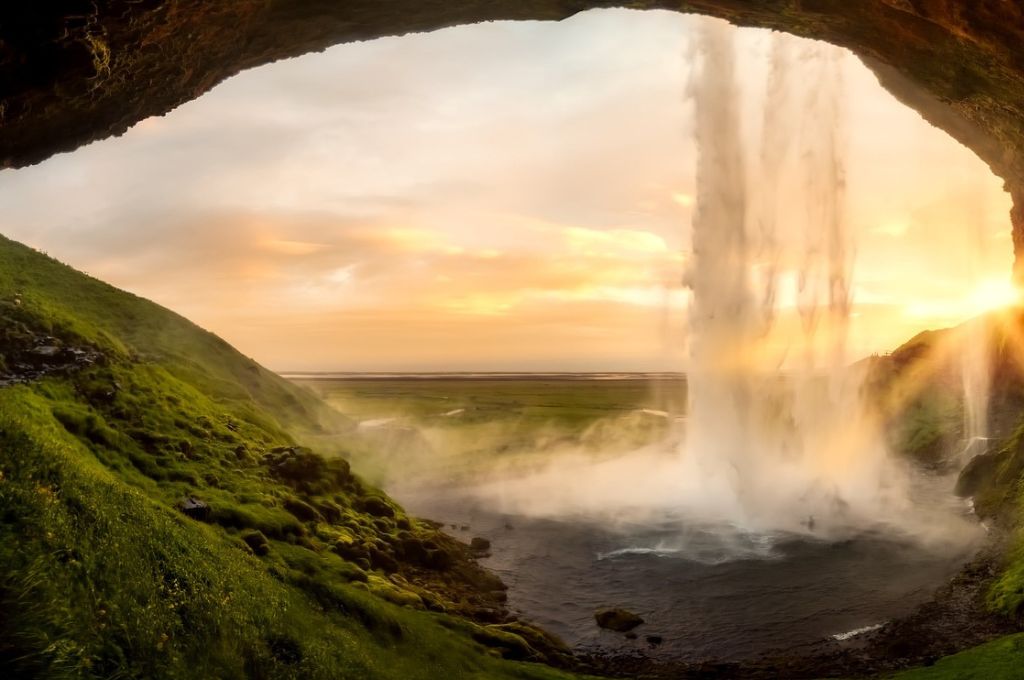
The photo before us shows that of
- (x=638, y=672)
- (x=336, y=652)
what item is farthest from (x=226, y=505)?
(x=638, y=672)

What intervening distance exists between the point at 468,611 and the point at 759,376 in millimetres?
48180

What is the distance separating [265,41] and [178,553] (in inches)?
832

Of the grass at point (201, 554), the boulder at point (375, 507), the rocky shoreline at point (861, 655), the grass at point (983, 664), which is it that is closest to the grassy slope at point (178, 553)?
the grass at point (201, 554)

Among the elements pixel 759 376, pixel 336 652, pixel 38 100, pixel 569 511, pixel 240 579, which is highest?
pixel 38 100

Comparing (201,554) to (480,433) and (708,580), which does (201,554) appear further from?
(480,433)

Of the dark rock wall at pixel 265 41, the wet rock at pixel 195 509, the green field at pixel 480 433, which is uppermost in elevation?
the dark rock wall at pixel 265 41

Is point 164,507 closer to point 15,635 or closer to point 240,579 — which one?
point 240,579

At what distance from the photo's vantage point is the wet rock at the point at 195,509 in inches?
1159

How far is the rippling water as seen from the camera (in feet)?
113

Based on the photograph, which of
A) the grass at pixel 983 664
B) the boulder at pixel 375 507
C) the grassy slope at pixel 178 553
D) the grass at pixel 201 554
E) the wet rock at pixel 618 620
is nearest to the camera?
the grassy slope at pixel 178 553

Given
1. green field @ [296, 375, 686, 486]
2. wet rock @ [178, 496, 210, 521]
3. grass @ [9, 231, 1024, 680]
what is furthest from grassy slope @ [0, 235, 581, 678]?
green field @ [296, 375, 686, 486]

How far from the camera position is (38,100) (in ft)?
70.3

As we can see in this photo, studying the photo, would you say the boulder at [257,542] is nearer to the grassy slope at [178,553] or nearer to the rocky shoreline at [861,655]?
the grassy slope at [178,553]

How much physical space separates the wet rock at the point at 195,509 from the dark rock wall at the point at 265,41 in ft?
52.6
